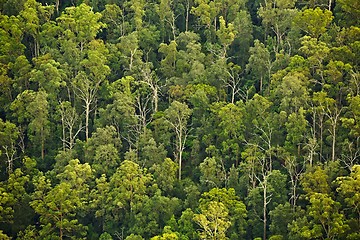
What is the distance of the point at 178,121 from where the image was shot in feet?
128

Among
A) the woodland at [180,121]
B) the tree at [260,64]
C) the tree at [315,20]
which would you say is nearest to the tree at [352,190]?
the woodland at [180,121]

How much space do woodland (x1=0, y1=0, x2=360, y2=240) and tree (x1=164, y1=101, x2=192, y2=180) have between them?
97mm

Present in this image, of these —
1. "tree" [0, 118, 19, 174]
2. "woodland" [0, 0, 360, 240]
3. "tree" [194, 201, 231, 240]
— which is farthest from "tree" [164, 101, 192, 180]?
"tree" [0, 118, 19, 174]

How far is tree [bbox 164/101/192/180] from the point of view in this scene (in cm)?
3884

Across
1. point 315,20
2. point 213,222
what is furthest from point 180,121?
point 315,20

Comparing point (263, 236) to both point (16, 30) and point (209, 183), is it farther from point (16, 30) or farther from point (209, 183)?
point (16, 30)

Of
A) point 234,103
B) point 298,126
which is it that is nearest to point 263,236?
point 298,126

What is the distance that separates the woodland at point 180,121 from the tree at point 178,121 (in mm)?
97

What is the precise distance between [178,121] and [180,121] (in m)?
0.30

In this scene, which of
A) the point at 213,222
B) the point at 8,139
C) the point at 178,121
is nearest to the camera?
the point at 213,222

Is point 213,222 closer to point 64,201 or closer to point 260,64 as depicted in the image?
point 64,201

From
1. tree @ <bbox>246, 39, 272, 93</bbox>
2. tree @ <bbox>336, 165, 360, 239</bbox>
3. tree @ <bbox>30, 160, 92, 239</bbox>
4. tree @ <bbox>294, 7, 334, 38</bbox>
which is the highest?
tree @ <bbox>294, 7, 334, 38</bbox>

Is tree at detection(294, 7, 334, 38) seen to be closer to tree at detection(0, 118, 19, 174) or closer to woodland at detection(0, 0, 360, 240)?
woodland at detection(0, 0, 360, 240)

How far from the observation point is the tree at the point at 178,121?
38.8 meters
